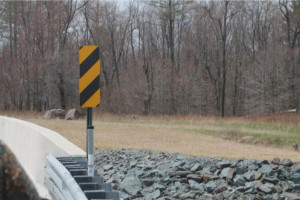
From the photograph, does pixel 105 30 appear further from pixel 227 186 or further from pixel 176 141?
pixel 227 186

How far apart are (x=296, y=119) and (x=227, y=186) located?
19.1 meters

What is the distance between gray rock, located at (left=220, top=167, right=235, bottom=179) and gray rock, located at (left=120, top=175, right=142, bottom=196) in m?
1.57

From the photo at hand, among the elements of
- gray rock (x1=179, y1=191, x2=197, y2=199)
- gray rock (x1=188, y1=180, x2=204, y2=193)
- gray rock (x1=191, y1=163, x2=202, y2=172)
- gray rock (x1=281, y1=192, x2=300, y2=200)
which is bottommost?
gray rock (x1=281, y1=192, x2=300, y2=200)

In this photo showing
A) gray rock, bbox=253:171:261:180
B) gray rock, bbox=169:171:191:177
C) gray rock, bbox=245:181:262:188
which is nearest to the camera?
gray rock, bbox=245:181:262:188

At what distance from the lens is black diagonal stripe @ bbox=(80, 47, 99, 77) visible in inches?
256

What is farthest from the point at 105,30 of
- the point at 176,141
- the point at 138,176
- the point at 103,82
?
the point at 138,176

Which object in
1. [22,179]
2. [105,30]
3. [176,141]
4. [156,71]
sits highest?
[105,30]

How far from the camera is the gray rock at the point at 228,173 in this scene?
802cm

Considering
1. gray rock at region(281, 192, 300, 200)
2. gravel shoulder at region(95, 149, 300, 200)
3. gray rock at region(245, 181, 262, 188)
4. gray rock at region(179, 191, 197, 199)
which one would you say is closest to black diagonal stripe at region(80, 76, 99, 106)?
gravel shoulder at region(95, 149, 300, 200)

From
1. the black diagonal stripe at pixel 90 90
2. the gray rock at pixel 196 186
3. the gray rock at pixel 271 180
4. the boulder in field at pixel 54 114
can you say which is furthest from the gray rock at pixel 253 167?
the boulder in field at pixel 54 114

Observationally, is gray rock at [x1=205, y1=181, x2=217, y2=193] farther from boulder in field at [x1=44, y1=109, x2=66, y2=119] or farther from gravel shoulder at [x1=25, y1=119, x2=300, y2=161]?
boulder in field at [x1=44, y1=109, x2=66, y2=119]

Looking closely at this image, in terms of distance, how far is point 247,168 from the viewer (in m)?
8.27

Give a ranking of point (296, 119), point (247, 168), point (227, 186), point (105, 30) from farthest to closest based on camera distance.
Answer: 1. point (105, 30)
2. point (296, 119)
3. point (247, 168)
4. point (227, 186)

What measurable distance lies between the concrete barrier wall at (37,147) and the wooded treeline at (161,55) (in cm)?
3390
